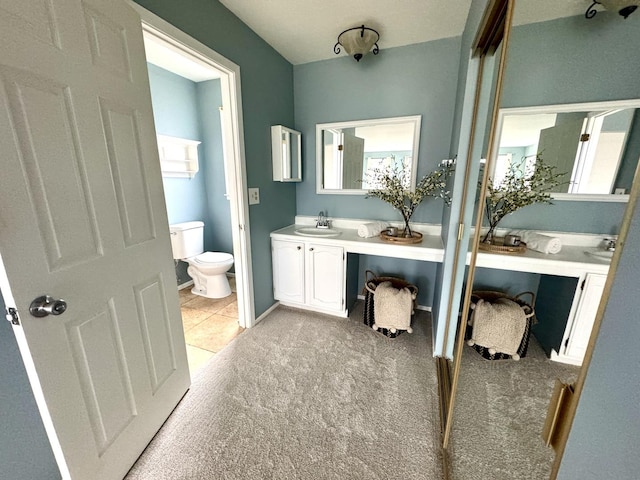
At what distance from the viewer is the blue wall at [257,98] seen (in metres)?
1.53

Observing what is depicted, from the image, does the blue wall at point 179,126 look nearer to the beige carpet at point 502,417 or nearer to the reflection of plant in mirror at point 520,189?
the reflection of plant in mirror at point 520,189

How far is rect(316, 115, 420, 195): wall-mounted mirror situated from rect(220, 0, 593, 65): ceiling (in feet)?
1.97

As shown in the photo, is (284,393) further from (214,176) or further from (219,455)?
(214,176)

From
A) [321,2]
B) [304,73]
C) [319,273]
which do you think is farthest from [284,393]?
[304,73]

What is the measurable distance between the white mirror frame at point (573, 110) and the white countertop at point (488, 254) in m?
0.17

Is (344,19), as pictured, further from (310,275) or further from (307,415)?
(307,415)

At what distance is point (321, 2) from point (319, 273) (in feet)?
6.40

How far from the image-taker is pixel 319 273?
2.30 metres

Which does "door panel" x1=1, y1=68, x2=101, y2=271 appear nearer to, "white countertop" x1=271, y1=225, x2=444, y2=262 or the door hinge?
the door hinge

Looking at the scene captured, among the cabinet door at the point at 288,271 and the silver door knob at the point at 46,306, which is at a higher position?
the silver door knob at the point at 46,306

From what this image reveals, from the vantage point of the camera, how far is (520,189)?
42.5 inches

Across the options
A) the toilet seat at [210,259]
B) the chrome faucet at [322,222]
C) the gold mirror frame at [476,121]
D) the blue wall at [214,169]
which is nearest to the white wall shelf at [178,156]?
the blue wall at [214,169]

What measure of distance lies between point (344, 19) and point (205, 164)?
86.7 inches

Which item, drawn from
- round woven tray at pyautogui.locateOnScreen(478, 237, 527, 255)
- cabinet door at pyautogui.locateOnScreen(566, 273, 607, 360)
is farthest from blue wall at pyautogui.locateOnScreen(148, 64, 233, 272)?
cabinet door at pyautogui.locateOnScreen(566, 273, 607, 360)
